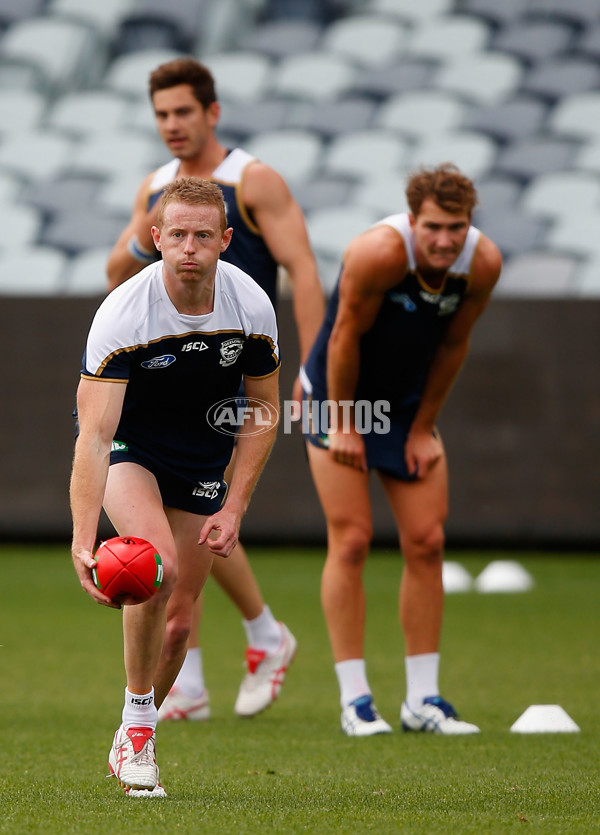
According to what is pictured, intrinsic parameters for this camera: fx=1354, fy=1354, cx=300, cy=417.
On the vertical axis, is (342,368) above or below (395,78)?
below

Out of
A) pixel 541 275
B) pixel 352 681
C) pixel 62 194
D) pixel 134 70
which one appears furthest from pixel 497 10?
pixel 352 681

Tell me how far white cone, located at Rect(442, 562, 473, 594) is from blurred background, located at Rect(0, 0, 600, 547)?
1264mm

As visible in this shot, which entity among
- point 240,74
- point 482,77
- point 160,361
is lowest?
point 160,361

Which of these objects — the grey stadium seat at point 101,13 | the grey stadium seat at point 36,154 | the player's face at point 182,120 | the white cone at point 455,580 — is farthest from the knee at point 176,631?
the grey stadium seat at point 101,13

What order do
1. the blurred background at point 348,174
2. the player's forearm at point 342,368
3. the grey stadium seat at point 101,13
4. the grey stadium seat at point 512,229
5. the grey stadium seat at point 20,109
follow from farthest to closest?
the grey stadium seat at point 101,13 < the grey stadium seat at point 20,109 < the grey stadium seat at point 512,229 < the blurred background at point 348,174 < the player's forearm at point 342,368

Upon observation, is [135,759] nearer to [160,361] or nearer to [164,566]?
[164,566]

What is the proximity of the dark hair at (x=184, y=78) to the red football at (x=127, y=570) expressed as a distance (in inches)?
105

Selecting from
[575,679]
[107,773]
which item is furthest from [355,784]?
[575,679]

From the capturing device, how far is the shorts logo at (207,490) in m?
4.38

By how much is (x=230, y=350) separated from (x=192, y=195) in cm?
50

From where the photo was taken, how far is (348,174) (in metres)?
14.5

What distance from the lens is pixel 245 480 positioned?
429cm

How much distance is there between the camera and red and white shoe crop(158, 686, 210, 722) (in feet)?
19.3

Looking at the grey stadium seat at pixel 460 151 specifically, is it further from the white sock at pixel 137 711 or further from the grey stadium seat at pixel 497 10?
the white sock at pixel 137 711
